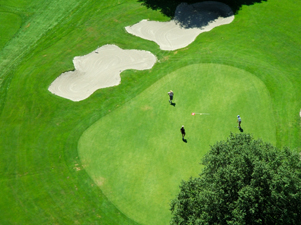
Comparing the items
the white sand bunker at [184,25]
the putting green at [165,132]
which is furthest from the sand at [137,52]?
the putting green at [165,132]

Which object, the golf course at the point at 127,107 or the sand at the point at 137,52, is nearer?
the golf course at the point at 127,107

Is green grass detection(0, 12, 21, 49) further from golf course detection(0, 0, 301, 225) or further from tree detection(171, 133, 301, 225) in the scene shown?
tree detection(171, 133, 301, 225)

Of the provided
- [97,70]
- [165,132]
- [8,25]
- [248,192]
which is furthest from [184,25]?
[248,192]

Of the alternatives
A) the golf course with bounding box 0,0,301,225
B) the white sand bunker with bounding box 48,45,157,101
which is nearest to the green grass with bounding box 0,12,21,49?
the golf course with bounding box 0,0,301,225

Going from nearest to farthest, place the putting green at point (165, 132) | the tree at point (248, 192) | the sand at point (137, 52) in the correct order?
the tree at point (248, 192)
the putting green at point (165, 132)
the sand at point (137, 52)

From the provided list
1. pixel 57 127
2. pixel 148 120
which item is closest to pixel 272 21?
pixel 148 120

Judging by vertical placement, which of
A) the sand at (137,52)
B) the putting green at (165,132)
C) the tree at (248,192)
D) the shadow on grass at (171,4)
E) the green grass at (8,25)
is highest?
the green grass at (8,25)

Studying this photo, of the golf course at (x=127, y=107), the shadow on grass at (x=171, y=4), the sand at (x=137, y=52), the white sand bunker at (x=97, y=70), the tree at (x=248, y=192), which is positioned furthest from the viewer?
the shadow on grass at (x=171, y=4)

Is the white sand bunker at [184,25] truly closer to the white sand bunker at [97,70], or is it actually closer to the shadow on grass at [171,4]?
the shadow on grass at [171,4]
